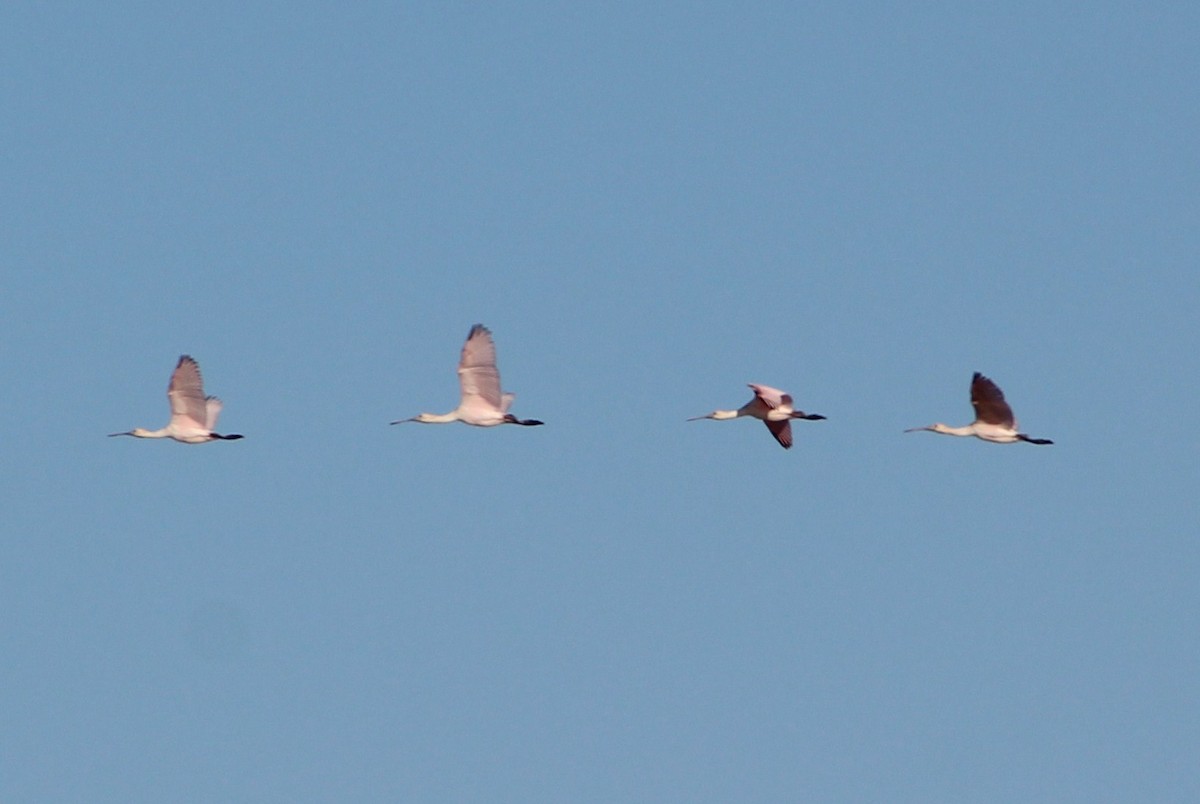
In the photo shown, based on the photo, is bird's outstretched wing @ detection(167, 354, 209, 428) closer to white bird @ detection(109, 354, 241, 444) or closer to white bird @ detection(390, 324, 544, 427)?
white bird @ detection(109, 354, 241, 444)

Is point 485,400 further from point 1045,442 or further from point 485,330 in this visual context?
point 1045,442

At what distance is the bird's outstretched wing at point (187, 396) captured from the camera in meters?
63.5

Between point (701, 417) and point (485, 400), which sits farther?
point (701, 417)

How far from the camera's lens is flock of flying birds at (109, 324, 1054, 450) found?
197 feet

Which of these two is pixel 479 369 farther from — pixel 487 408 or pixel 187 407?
pixel 187 407

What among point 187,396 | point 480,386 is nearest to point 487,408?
point 480,386

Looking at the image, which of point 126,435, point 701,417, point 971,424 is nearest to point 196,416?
point 126,435

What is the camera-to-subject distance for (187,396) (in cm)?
6388

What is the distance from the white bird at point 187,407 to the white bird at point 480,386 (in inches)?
190

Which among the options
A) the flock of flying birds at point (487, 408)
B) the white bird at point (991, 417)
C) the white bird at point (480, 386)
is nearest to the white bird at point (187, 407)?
the flock of flying birds at point (487, 408)

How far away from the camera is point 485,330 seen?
201 ft

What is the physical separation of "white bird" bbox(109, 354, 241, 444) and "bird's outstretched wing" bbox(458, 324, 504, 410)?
4953 millimetres

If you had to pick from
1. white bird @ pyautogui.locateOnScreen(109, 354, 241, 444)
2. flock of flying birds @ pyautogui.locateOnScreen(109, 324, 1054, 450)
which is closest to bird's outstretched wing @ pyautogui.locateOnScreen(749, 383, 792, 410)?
flock of flying birds @ pyautogui.locateOnScreen(109, 324, 1054, 450)

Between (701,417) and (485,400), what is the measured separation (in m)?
6.96
